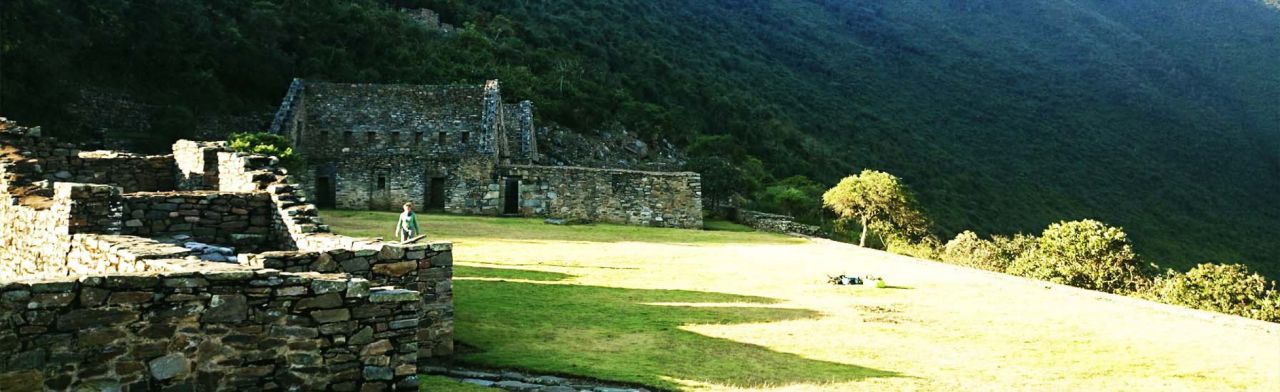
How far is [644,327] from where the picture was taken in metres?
12.2

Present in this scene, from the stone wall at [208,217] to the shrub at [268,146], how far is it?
649 inches

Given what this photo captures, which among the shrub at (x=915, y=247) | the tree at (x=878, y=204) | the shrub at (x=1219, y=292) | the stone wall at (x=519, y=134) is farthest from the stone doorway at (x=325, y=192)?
the shrub at (x=1219, y=292)

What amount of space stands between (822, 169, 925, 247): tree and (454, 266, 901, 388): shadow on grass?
18.6 m

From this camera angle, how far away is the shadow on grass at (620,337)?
388 inches

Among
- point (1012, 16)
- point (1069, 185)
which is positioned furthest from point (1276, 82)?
point (1069, 185)

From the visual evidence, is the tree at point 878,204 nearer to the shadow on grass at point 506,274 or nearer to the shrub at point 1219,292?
the shrub at point 1219,292

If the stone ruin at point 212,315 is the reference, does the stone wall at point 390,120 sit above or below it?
above

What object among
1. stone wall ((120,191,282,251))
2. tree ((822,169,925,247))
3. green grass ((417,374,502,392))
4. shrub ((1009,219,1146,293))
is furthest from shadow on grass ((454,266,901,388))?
tree ((822,169,925,247))

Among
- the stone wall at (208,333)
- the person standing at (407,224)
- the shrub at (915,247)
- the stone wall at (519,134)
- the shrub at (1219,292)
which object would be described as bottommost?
the shrub at (1219,292)

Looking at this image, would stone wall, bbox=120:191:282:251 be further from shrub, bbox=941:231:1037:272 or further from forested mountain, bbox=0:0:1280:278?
forested mountain, bbox=0:0:1280:278

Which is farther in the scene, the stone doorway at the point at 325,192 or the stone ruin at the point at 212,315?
the stone doorway at the point at 325,192

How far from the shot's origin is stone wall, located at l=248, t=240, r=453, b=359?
884 cm

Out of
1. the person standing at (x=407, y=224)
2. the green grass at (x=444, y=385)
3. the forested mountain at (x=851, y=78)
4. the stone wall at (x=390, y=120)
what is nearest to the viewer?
the green grass at (x=444, y=385)

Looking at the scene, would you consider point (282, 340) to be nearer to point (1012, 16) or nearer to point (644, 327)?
point (644, 327)
